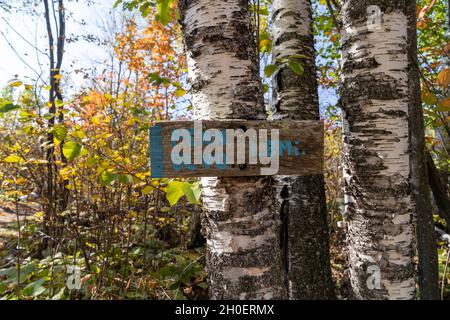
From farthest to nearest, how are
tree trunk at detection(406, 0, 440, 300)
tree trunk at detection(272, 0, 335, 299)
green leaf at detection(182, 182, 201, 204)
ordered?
tree trunk at detection(406, 0, 440, 300), tree trunk at detection(272, 0, 335, 299), green leaf at detection(182, 182, 201, 204)

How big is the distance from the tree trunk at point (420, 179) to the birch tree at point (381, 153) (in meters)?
0.66

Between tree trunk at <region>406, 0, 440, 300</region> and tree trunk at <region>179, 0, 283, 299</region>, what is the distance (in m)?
1.36

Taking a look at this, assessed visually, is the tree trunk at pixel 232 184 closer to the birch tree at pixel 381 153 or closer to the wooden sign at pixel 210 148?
the wooden sign at pixel 210 148

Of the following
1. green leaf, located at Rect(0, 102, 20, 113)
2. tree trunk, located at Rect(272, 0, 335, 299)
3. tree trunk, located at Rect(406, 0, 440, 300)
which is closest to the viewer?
green leaf, located at Rect(0, 102, 20, 113)

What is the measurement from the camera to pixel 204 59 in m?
1.03

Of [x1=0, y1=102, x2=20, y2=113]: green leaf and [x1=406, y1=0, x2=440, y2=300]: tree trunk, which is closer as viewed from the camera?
[x1=0, y1=102, x2=20, y2=113]: green leaf

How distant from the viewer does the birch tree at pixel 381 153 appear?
1297mm

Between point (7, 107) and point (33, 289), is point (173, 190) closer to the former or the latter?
point (7, 107)

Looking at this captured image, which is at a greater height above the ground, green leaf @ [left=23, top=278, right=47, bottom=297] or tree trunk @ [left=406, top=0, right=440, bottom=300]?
tree trunk @ [left=406, top=0, right=440, bottom=300]

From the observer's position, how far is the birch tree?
1297 millimetres

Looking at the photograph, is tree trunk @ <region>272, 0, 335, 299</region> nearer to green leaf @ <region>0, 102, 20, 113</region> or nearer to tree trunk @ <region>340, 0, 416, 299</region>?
tree trunk @ <region>340, 0, 416, 299</region>

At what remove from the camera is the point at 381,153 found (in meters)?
1.31

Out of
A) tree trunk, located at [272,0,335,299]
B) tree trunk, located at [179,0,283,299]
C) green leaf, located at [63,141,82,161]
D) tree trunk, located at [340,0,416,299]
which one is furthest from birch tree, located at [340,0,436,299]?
green leaf, located at [63,141,82,161]

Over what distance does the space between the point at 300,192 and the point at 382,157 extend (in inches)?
22.5
